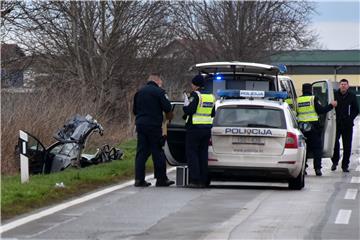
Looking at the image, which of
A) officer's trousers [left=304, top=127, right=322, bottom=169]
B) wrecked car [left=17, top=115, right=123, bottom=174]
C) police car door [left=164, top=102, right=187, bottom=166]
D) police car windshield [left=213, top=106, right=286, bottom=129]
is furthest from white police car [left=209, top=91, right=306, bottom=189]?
wrecked car [left=17, top=115, right=123, bottom=174]

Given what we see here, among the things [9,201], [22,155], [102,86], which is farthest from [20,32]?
[9,201]

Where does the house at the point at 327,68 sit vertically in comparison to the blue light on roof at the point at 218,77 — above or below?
above

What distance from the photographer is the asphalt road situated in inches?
343

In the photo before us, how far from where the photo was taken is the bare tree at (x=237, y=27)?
4028 cm

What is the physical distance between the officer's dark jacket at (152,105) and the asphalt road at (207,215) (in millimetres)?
1084

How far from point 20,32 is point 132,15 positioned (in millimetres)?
4539

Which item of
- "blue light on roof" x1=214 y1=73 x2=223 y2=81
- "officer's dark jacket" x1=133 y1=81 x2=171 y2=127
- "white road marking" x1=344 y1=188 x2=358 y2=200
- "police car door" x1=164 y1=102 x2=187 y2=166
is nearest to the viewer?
"white road marking" x1=344 y1=188 x2=358 y2=200

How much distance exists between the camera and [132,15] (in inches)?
1118

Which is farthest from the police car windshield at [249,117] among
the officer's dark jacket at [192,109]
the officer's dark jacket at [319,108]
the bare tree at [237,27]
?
the bare tree at [237,27]

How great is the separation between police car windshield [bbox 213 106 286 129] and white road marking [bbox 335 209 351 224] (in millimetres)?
2750

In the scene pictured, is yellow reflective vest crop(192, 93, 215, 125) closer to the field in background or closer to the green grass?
the green grass

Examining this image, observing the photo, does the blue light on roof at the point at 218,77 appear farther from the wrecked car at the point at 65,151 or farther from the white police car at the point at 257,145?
the white police car at the point at 257,145

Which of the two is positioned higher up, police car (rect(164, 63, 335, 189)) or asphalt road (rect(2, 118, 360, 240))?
police car (rect(164, 63, 335, 189))

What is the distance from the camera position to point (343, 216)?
10156 mm
